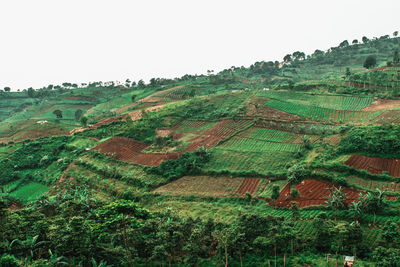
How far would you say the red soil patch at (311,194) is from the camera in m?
31.9

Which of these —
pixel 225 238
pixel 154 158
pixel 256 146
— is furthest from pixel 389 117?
pixel 225 238

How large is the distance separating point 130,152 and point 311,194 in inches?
1337

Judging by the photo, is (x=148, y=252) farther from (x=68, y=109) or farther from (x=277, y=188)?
(x=68, y=109)

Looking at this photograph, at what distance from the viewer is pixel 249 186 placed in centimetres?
3819

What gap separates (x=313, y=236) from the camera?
2580cm

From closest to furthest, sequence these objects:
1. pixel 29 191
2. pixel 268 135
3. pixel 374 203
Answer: pixel 374 203
pixel 29 191
pixel 268 135

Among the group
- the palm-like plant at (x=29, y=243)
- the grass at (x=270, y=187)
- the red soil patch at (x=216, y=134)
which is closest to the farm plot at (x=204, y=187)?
the grass at (x=270, y=187)

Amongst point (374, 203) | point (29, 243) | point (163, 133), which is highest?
point (163, 133)

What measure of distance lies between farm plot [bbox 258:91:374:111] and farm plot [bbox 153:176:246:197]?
36.5m

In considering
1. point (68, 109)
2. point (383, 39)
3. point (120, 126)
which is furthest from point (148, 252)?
point (383, 39)

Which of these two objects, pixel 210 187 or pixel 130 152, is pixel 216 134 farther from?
pixel 210 187

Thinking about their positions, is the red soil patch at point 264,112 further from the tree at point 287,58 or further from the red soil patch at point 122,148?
the tree at point 287,58

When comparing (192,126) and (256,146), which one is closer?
(256,146)

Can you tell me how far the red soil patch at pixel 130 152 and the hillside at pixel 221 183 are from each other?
1.29 feet
